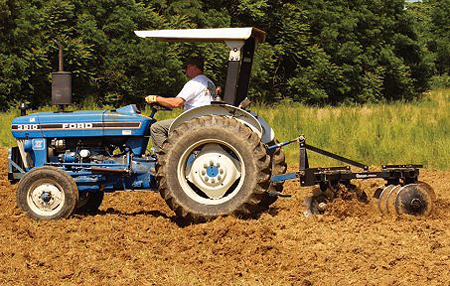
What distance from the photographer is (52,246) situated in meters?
6.48

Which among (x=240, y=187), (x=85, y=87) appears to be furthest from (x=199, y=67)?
(x=85, y=87)

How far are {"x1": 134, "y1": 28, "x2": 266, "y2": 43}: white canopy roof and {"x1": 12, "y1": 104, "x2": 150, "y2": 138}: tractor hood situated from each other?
888 mm

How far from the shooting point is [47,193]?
24.8 ft

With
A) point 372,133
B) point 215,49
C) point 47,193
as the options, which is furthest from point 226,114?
point 215,49


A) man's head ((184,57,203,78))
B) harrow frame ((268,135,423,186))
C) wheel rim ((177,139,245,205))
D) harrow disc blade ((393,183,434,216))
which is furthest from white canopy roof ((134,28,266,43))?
harrow disc blade ((393,183,434,216))

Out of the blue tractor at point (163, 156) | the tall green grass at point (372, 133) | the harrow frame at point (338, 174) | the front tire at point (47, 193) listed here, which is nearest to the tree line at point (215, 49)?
the tall green grass at point (372, 133)

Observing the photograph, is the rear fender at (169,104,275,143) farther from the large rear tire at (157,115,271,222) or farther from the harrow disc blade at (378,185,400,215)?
the harrow disc blade at (378,185,400,215)

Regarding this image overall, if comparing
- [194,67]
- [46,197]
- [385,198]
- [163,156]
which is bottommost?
[46,197]

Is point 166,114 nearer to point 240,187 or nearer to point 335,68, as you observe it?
point 240,187

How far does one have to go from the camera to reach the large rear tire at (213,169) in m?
6.91

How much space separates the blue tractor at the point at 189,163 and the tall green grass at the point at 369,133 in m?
5.57

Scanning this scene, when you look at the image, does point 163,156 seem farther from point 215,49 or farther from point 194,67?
point 215,49

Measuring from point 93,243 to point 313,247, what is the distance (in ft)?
6.25

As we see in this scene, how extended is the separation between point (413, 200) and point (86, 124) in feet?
11.2
